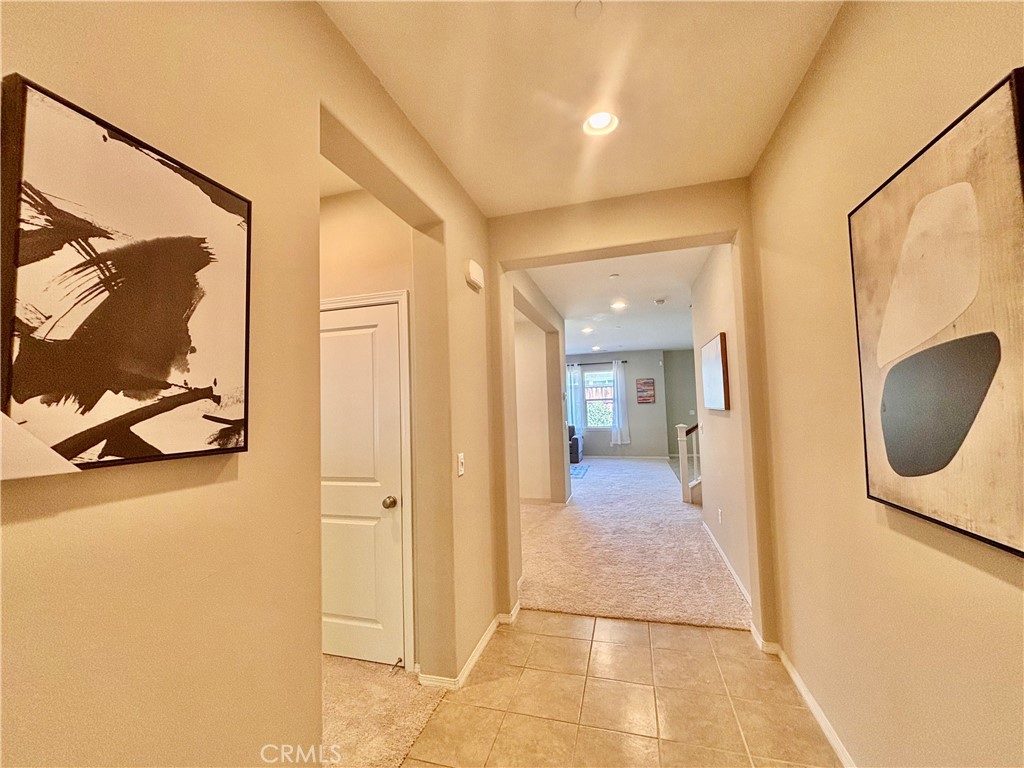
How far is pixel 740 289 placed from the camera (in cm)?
236

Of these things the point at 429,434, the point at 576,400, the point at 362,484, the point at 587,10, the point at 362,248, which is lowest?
the point at 362,484

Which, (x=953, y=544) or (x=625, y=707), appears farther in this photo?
(x=625, y=707)

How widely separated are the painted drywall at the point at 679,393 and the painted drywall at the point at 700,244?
8.13 meters

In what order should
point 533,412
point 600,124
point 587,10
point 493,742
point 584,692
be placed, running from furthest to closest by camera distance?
point 533,412
point 584,692
point 600,124
point 493,742
point 587,10

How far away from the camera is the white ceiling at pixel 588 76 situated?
1.34 meters

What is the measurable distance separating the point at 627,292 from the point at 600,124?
312 centimetres

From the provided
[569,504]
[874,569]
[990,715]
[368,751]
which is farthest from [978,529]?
[569,504]

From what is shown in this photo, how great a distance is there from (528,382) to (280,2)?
17.2ft

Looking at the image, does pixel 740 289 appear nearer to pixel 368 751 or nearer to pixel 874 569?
pixel 874 569

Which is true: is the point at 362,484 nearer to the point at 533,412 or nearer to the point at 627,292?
the point at 627,292

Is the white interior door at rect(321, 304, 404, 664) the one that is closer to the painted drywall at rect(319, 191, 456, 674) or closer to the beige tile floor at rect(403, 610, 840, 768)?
the painted drywall at rect(319, 191, 456, 674)

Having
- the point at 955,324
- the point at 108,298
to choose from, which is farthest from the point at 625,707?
the point at 108,298

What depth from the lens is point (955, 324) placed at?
0.91 metres

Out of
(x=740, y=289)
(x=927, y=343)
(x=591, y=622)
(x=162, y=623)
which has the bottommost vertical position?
(x=591, y=622)
